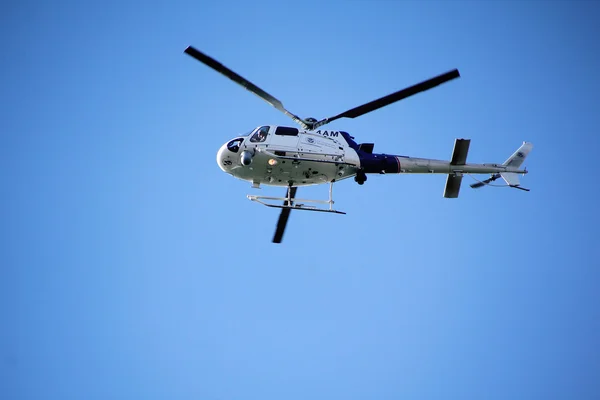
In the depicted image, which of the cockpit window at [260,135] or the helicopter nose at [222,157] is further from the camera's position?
the helicopter nose at [222,157]

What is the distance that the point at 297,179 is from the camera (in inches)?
612

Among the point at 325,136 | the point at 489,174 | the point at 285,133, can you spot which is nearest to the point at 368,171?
the point at 325,136

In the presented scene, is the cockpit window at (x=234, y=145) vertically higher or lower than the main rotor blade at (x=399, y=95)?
lower

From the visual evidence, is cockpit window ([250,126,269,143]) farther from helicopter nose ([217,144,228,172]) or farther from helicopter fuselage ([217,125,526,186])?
helicopter nose ([217,144,228,172])

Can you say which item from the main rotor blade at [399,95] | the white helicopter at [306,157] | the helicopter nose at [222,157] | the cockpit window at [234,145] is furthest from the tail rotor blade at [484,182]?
the helicopter nose at [222,157]

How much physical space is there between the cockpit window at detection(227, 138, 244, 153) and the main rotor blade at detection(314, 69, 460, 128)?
2464 millimetres

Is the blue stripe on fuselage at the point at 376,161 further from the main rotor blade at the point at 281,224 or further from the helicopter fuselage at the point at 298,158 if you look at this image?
the main rotor blade at the point at 281,224

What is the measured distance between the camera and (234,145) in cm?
1510

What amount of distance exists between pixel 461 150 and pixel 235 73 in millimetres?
6419

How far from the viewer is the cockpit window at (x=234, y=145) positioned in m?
15.1

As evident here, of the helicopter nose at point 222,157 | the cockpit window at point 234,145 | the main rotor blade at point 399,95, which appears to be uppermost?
the main rotor blade at point 399,95

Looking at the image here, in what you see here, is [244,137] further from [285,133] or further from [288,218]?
[288,218]

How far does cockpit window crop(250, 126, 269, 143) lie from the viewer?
1499 cm

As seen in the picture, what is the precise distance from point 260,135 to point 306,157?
1.28 metres
